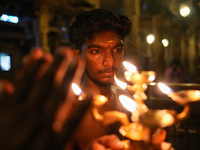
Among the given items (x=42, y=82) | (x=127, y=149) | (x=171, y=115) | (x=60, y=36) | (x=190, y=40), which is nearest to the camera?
(x=42, y=82)

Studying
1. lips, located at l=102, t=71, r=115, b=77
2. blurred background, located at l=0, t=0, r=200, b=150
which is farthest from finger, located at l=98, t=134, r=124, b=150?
blurred background, located at l=0, t=0, r=200, b=150

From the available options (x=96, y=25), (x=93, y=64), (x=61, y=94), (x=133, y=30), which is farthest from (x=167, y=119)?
(x=133, y=30)

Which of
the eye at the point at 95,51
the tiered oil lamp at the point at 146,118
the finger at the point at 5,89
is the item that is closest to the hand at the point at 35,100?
the finger at the point at 5,89

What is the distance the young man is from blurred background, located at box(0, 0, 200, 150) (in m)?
1.05

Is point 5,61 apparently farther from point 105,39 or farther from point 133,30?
point 105,39

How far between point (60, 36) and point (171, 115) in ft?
42.1

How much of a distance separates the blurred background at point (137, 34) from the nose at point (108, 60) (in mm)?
1399

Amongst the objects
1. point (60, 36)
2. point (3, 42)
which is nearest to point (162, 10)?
point (60, 36)

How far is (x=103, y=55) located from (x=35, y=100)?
1255mm

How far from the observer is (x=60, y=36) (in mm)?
12883

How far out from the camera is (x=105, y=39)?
1897 mm

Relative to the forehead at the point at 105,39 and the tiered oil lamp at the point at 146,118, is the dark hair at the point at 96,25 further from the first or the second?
the tiered oil lamp at the point at 146,118

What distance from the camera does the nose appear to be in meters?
1.79

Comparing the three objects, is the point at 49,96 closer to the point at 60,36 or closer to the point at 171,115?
the point at 171,115
